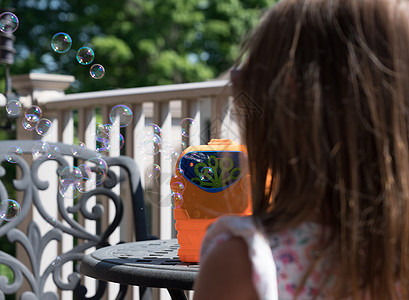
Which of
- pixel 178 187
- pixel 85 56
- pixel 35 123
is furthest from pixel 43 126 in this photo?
pixel 178 187

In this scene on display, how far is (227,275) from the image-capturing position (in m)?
0.87

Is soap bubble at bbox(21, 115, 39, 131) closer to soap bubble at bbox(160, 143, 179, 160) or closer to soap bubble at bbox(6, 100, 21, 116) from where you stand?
soap bubble at bbox(6, 100, 21, 116)

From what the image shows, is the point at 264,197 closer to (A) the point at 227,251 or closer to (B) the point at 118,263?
(A) the point at 227,251

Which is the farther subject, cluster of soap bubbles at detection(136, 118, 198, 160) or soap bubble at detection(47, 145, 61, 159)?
soap bubble at detection(47, 145, 61, 159)

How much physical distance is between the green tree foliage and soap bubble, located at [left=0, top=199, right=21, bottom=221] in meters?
12.0

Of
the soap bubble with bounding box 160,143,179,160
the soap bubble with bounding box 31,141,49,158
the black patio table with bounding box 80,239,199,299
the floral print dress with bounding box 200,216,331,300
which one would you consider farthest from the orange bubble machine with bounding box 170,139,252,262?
the soap bubble with bounding box 31,141,49,158

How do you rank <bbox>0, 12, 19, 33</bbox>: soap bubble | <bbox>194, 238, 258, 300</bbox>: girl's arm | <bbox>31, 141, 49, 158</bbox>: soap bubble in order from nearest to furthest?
<bbox>194, 238, 258, 300</bbox>: girl's arm → <bbox>31, 141, 49, 158</bbox>: soap bubble → <bbox>0, 12, 19, 33</bbox>: soap bubble

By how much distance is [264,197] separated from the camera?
3.10 ft

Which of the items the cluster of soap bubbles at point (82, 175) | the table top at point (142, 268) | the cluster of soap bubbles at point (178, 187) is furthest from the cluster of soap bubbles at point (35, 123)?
the cluster of soap bubbles at point (178, 187)

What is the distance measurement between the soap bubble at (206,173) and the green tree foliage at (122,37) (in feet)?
42.5

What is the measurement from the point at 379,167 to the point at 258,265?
0.23 meters

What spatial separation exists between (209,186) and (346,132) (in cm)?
57

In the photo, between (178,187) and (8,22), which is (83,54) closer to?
(8,22)

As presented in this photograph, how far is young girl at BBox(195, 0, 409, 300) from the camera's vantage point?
0.88m
